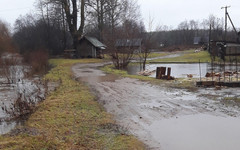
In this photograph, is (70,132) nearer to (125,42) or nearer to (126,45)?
(126,45)

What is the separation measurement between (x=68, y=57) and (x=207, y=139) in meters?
32.8

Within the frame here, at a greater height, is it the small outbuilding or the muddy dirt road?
the small outbuilding

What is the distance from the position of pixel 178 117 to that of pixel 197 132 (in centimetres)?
104

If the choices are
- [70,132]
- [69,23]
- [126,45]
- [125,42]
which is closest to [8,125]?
[70,132]

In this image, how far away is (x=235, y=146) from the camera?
4.78 metres

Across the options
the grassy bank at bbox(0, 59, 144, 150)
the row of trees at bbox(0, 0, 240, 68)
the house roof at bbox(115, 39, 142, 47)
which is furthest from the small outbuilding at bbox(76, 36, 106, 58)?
the grassy bank at bbox(0, 59, 144, 150)

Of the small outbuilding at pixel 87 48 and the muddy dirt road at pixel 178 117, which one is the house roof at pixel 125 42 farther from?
the muddy dirt road at pixel 178 117

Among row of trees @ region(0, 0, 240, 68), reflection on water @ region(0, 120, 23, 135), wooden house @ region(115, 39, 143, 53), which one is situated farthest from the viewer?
row of trees @ region(0, 0, 240, 68)

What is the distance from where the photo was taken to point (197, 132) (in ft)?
18.1

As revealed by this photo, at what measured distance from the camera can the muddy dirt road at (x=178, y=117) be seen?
5016 millimetres

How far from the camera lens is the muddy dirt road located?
502 cm

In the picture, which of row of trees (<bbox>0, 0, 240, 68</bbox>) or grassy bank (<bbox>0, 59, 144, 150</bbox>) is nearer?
grassy bank (<bbox>0, 59, 144, 150</bbox>)

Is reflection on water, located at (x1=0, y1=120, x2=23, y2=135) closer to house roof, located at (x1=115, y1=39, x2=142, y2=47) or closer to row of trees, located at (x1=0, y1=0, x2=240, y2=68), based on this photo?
house roof, located at (x1=115, y1=39, x2=142, y2=47)

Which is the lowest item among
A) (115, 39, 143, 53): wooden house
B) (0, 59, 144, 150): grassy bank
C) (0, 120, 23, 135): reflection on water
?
(0, 120, 23, 135): reflection on water
